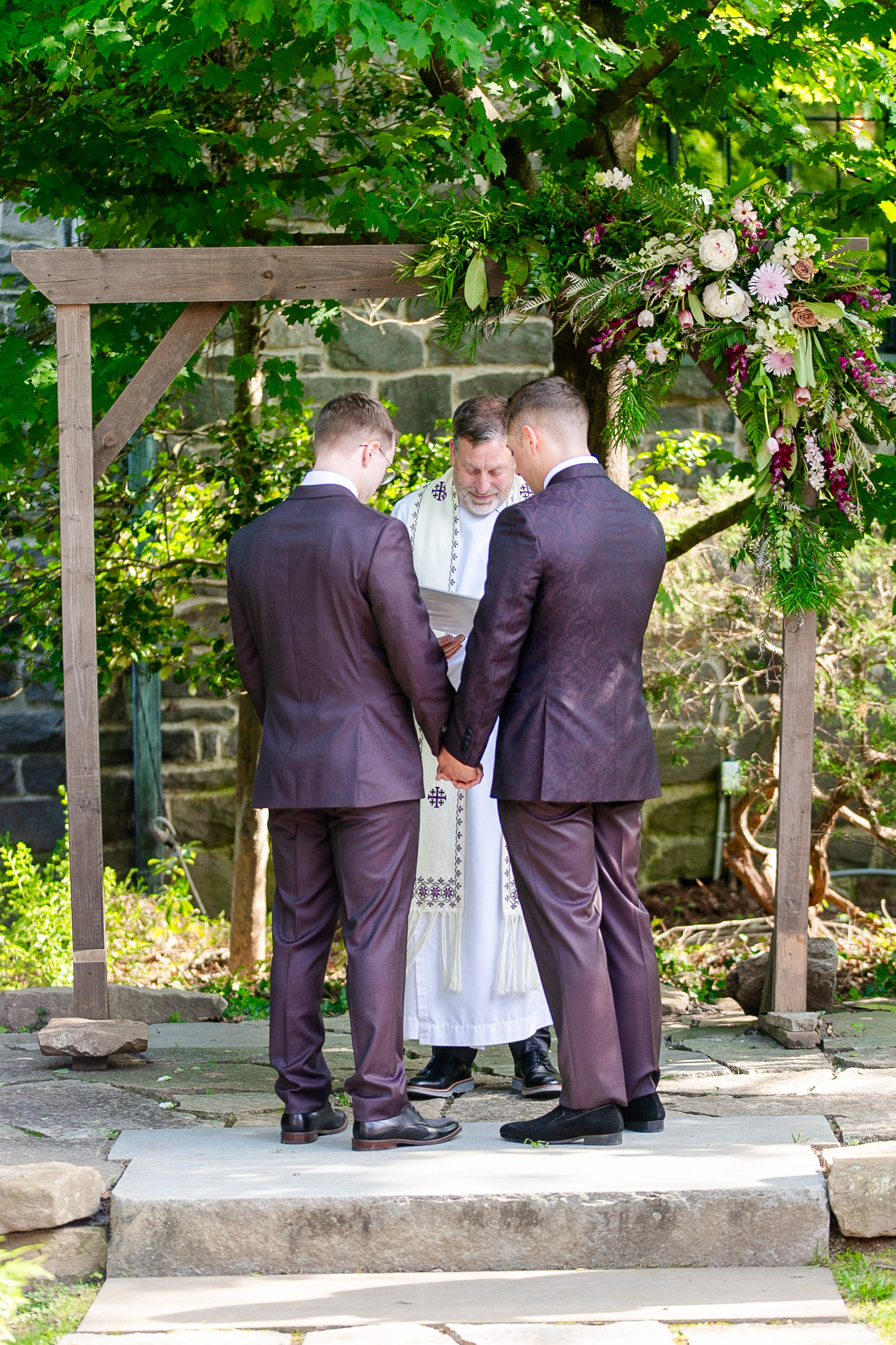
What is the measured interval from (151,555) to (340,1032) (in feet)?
8.89

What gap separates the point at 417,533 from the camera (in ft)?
13.9

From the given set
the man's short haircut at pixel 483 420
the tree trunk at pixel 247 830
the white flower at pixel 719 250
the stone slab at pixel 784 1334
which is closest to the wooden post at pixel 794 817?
the white flower at pixel 719 250

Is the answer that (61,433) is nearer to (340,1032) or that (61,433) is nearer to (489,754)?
(489,754)

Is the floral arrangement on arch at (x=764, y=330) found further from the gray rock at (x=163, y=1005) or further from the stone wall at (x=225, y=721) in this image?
the stone wall at (x=225, y=721)

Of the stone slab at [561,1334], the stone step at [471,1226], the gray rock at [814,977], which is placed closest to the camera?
the stone slab at [561,1334]

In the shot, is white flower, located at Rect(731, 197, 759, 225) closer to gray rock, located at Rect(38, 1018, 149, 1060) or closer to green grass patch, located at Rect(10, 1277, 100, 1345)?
gray rock, located at Rect(38, 1018, 149, 1060)

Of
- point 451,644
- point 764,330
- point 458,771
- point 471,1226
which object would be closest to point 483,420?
point 451,644

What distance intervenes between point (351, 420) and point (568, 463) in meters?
0.55

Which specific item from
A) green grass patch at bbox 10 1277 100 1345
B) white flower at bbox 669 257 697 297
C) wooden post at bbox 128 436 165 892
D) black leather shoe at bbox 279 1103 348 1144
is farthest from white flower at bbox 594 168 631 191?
wooden post at bbox 128 436 165 892

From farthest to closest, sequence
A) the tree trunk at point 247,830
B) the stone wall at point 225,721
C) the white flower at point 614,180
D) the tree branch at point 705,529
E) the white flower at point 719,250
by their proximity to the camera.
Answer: the stone wall at point 225,721 < the tree trunk at point 247,830 < the tree branch at point 705,529 < the white flower at point 614,180 < the white flower at point 719,250

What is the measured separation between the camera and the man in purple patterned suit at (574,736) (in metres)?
3.30

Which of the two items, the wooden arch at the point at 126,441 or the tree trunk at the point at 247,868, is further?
the tree trunk at the point at 247,868

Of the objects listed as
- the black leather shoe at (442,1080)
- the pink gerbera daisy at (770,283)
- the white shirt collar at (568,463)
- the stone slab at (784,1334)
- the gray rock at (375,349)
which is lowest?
the stone slab at (784,1334)

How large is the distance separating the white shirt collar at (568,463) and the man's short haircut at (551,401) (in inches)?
3.3
